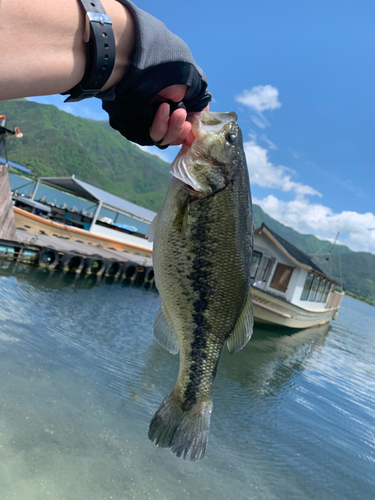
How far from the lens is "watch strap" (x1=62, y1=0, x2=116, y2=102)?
3.69 feet

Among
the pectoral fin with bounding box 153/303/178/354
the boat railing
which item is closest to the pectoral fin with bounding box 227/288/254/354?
the pectoral fin with bounding box 153/303/178/354

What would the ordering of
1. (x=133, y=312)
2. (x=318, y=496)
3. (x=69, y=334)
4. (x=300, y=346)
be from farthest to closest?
(x=300, y=346) → (x=133, y=312) → (x=69, y=334) → (x=318, y=496)

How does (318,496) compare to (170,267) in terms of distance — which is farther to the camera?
(318,496)

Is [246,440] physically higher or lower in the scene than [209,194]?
lower

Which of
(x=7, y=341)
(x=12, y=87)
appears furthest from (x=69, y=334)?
(x=12, y=87)

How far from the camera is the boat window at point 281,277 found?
22016 mm

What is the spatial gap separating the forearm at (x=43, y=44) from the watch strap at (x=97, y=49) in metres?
0.02

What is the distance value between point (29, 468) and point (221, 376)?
7.39m

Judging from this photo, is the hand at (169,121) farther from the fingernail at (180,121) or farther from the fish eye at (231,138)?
the fish eye at (231,138)

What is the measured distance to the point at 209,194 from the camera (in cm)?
223

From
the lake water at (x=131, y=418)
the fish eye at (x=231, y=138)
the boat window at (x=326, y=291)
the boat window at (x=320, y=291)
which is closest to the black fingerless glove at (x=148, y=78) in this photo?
the fish eye at (x=231, y=138)

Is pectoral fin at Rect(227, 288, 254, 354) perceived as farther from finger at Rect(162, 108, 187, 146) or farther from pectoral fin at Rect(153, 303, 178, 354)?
finger at Rect(162, 108, 187, 146)

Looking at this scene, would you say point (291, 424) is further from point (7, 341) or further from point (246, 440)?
point (7, 341)

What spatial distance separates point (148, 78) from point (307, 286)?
24.3 metres
